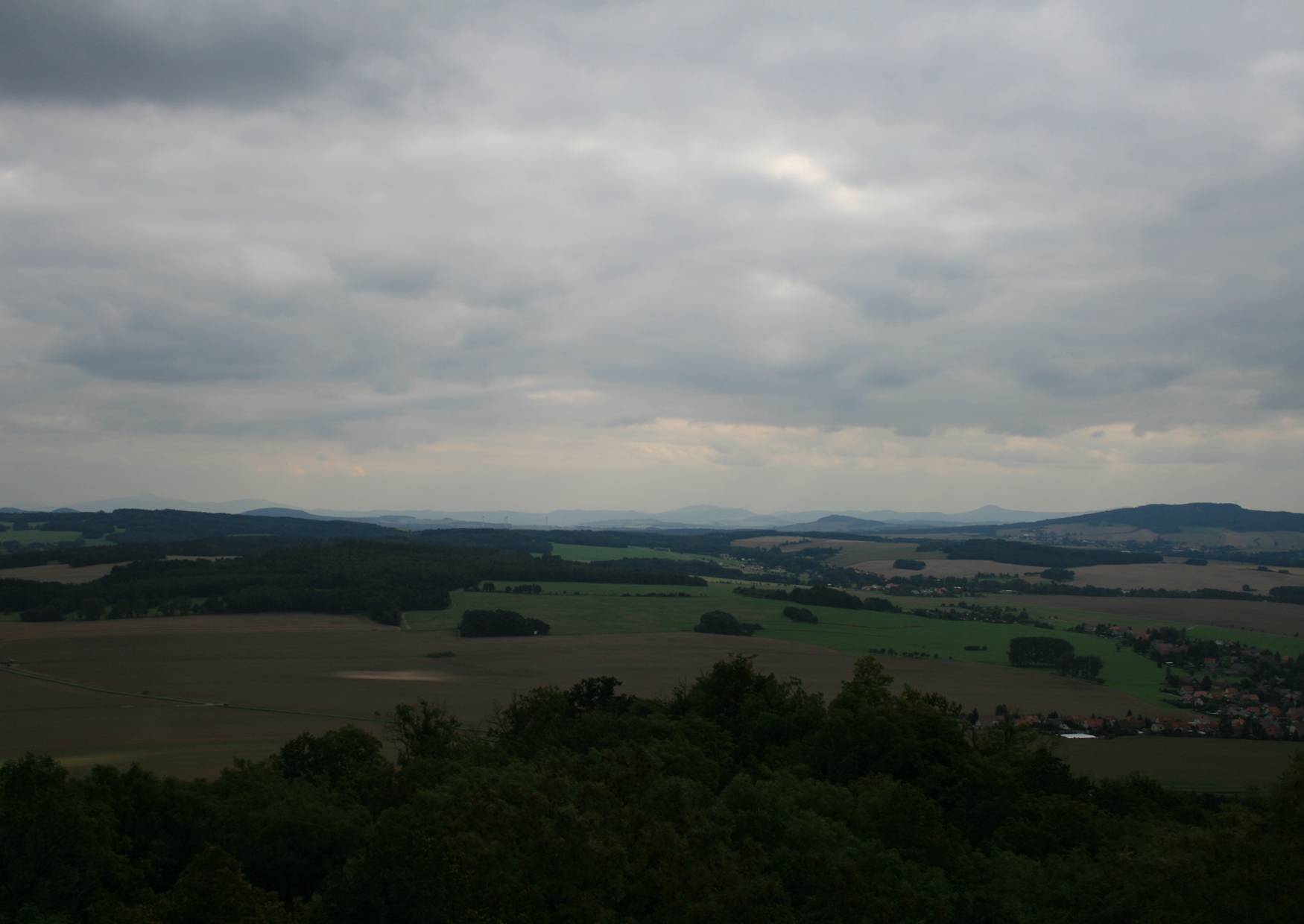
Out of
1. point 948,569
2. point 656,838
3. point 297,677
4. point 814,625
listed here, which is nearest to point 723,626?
point 814,625

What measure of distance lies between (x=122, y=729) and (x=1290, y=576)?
566 feet

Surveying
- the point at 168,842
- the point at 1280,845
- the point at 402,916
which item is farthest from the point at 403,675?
A: the point at 1280,845

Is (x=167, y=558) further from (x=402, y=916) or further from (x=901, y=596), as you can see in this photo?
(x=402, y=916)

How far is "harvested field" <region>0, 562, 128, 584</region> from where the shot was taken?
11619 cm

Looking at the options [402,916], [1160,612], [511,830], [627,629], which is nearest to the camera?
[402,916]

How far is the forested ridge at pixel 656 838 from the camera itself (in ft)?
61.2

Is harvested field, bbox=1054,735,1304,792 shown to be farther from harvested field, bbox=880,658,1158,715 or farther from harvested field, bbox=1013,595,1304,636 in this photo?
harvested field, bbox=1013,595,1304,636

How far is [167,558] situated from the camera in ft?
460

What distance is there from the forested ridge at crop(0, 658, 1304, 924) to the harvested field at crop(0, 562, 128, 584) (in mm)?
94368

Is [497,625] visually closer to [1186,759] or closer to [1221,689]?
[1221,689]

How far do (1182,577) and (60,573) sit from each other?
6484 inches

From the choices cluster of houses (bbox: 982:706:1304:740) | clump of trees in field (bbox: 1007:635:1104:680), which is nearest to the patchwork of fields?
clump of trees in field (bbox: 1007:635:1104:680)

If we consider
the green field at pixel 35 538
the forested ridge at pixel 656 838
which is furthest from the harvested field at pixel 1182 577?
the green field at pixel 35 538

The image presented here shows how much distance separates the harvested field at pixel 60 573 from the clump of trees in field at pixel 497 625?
46722 millimetres
